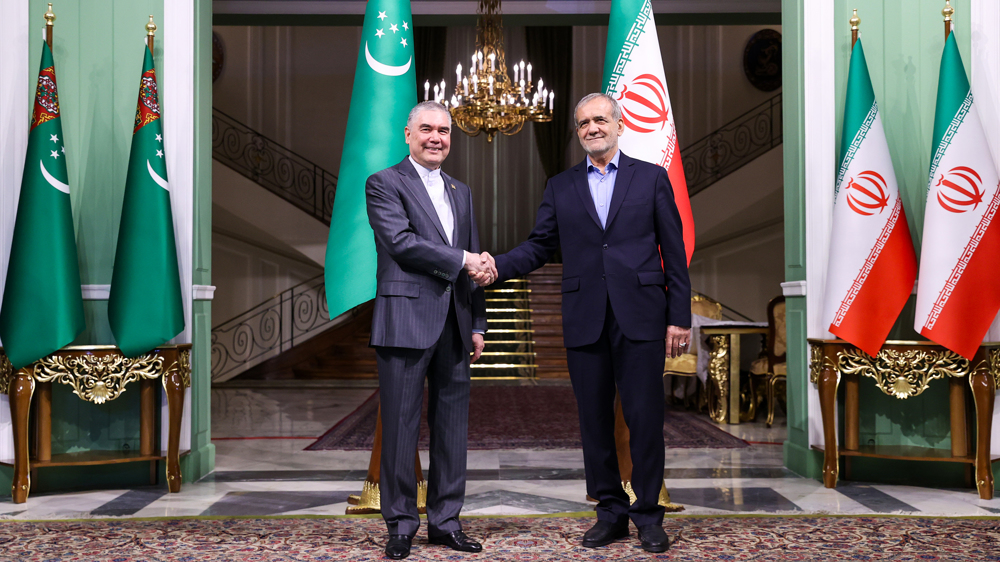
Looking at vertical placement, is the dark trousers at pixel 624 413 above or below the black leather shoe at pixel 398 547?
above

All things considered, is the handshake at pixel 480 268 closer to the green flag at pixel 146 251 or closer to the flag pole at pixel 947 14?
the green flag at pixel 146 251

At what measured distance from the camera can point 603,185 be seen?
111 inches

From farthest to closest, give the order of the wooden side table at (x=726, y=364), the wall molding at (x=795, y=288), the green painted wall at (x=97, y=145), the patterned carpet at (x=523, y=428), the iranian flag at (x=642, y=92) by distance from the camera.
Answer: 1. the wooden side table at (x=726, y=364)
2. the patterned carpet at (x=523, y=428)
3. the wall molding at (x=795, y=288)
4. the green painted wall at (x=97, y=145)
5. the iranian flag at (x=642, y=92)

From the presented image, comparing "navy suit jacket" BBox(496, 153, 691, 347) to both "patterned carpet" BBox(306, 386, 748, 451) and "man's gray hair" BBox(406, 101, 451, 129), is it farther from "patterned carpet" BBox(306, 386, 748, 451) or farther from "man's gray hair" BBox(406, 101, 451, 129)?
"patterned carpet" BBox(306, 386, 748, 451)

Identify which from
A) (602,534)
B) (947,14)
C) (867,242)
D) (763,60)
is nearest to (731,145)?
(763,60)

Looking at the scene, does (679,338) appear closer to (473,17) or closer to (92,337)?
(92,337)

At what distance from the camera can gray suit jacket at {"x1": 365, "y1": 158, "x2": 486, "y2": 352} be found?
2564mm

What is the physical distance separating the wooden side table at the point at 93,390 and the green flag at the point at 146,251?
0.10 metres

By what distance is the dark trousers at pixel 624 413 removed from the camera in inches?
106

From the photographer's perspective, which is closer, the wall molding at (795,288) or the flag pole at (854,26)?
the flag pole at (854,26)

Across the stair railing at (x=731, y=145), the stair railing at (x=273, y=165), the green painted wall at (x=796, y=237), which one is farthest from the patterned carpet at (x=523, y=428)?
the stair railing at (x=731, y=145)

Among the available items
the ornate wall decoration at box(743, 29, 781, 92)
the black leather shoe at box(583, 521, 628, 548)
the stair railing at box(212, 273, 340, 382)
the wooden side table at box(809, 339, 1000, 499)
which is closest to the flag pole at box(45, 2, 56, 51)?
the black leather shoe at box(583, 521, 628, 548)

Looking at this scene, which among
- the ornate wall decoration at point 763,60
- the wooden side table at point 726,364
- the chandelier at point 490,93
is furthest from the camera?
the ornate wall decoration at point 763,60

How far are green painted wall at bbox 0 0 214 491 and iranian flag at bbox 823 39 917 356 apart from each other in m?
3.21
